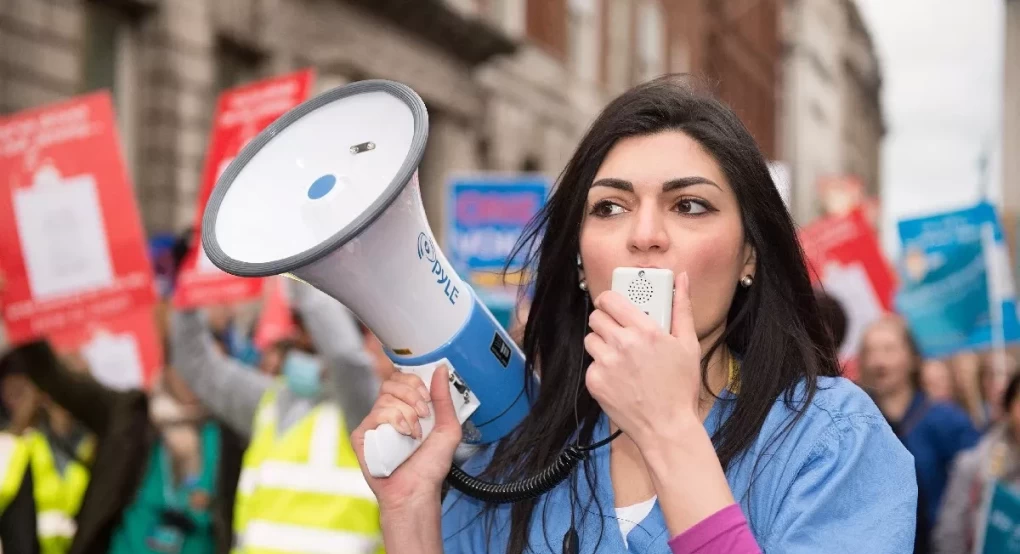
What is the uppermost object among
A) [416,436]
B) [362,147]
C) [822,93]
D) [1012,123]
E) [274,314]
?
[822,93]

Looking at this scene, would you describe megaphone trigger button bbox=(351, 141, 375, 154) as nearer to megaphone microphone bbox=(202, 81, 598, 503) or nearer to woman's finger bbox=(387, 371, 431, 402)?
megaphone microphone bbox=(202, 81, 598, 503)

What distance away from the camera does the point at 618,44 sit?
2134cm

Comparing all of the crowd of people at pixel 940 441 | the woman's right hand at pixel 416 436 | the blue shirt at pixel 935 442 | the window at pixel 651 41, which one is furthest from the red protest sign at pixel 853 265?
the window at pixel 651 41

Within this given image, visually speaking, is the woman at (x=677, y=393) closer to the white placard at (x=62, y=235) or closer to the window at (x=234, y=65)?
the white placard at (x=62, y=235)

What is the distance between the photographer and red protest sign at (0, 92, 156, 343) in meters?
4.46

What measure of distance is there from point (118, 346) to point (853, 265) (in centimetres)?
417

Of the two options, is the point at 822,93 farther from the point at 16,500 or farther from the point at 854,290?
the point at 16,500

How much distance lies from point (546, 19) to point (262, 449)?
1517cm

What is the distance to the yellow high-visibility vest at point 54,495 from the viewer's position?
163 inches

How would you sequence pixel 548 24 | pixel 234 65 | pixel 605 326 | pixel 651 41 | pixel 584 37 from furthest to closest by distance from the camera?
pixel 651 41 < pixel 584 37 < pixel 548 24 < pixel 234 65 < pixel 605 326

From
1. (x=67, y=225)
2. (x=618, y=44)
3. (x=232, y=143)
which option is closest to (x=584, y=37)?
(x=618, y=44)

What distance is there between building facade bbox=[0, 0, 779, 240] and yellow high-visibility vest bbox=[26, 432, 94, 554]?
2797mm

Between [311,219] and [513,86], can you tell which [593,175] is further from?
[513,86]

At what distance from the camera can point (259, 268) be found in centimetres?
→ 164
